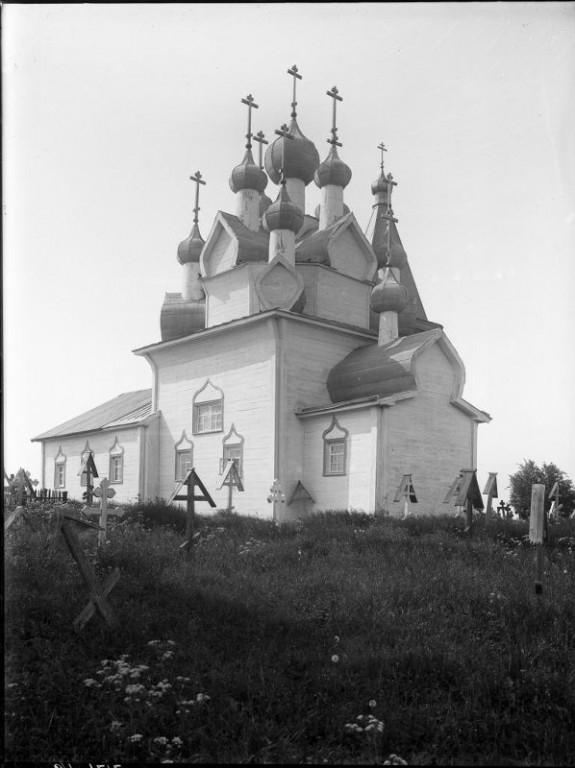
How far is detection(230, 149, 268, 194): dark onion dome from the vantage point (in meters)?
19.4

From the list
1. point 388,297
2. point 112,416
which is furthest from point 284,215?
point 112,416

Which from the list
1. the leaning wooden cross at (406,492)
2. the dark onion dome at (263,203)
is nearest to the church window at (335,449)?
the leaning wooden cross at (406,492)

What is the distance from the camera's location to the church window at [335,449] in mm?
15906

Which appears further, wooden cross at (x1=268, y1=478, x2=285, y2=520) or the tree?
wooden cross at (x1=268, y1=478, x2=285, y2=520)

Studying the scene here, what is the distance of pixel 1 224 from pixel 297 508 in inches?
467

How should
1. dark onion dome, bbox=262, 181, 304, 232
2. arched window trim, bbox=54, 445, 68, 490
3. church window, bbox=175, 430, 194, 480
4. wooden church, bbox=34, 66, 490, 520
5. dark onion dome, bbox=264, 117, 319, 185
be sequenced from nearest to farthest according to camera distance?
1. wooden church, bbox=34, 66, 490, 520
2. dark onion dome, bbox=262, 181, 304, 232
3. church window, bbox=175, 430, 194, 480
4. dark onion dome, bbox=264, 117, 319, 185
5. arched window trim, bbox=54, 445, 68, 490

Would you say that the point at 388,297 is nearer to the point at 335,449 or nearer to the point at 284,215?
the point at 284,215

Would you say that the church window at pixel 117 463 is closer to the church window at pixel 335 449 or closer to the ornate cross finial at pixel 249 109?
the church window at pixel 335 449

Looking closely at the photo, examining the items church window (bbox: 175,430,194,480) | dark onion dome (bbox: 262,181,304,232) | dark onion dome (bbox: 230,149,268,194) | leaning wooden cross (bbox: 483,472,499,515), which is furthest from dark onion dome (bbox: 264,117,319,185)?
leaning wooden cross (bbox: 483,472,499,515)

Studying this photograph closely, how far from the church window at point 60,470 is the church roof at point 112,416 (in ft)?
2.23

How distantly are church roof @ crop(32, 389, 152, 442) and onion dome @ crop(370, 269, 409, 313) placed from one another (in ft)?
21.9

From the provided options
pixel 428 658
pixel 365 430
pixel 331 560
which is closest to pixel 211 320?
pixel 365 430

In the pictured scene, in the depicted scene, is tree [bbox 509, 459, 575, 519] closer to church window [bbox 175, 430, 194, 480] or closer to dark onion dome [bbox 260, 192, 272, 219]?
church window [bbox 175, 430, 194, 480]

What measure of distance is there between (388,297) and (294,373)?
2880mm
